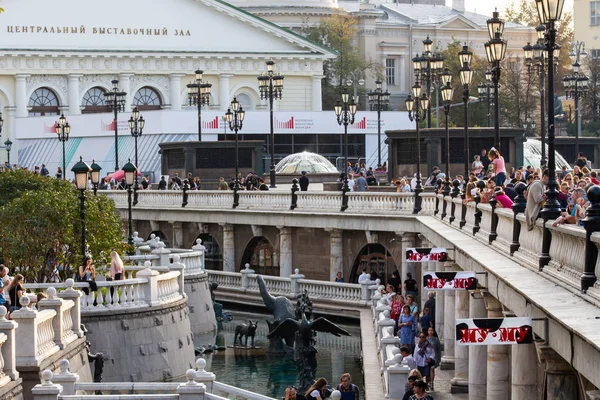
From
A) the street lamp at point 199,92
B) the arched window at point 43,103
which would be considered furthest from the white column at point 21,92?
the street lamp at point 199,92

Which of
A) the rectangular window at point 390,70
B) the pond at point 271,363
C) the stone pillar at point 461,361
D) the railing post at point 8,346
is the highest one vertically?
the rectangular window at point 390,70

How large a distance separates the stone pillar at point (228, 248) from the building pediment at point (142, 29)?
4201cm

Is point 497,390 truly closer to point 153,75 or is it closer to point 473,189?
point 473,189

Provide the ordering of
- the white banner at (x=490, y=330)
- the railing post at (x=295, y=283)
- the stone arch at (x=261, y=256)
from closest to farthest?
the white banner at (x=490, y=330) → the railing post at (x=295, y=283) → the stone arch at (x=261, y=256)

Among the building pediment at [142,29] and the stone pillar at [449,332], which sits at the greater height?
the building pediment at [142,29]

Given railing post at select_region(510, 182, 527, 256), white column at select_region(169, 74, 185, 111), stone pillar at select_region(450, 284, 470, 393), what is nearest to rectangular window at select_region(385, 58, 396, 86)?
white column at select_region(169, 74, 185, 111)

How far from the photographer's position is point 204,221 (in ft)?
198

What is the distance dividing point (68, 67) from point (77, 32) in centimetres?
241

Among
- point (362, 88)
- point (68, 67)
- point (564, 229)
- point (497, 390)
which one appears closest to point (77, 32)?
point (68, 67)

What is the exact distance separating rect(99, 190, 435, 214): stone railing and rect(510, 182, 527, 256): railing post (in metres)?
22.8

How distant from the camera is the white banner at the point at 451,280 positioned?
25781 mm

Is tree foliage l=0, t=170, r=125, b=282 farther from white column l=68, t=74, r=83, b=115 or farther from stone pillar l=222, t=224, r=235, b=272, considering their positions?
white column l=68, t=74, r=83, b=115

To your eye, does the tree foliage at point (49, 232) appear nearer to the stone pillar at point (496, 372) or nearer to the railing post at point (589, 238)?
the stone pillar at point (496, 372)

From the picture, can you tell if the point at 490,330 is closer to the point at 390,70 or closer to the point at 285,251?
the point at 285,251
